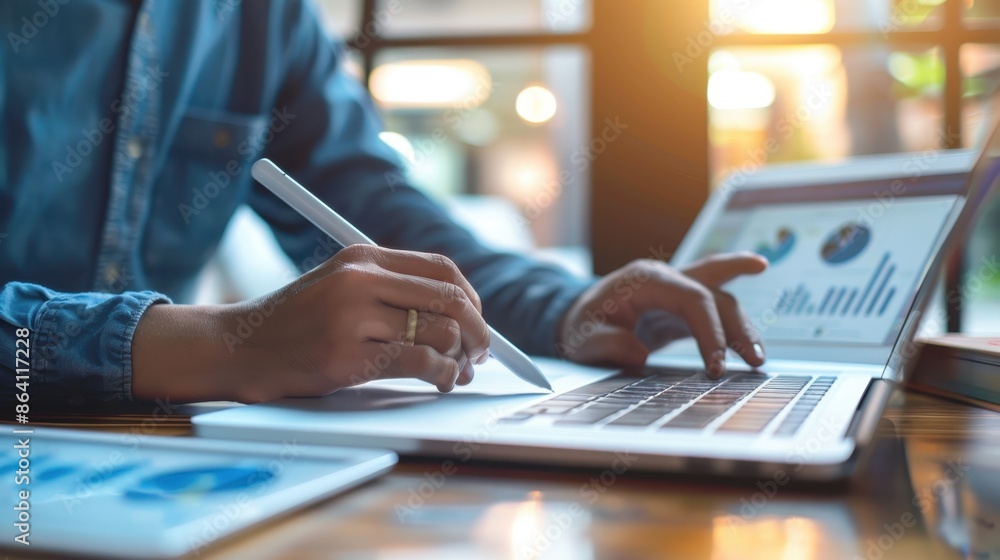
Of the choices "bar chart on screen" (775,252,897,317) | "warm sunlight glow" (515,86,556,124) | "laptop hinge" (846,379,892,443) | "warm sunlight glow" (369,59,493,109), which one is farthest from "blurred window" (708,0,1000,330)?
"warm sunlight glow" (515,86,556,124)

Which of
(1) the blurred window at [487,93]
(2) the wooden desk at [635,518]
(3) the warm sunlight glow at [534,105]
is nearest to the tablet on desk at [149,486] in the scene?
(2) the wooden desk at [635,518]

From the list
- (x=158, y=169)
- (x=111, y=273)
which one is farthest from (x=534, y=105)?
(x=111, y=273)

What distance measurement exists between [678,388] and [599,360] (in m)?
0.19

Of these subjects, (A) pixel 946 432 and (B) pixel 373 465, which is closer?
(B) pixel 373 465

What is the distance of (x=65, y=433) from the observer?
17.8 inches

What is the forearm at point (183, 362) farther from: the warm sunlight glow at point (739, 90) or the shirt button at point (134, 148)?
the warm sunlight glow at point (739, 90)

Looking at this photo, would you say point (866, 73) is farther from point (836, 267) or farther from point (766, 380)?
point (766, 380)

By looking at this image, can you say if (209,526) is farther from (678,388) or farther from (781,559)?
(678,388)

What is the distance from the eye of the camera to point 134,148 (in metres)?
0.94

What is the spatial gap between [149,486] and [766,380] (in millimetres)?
481

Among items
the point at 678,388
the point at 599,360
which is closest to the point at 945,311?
the point at 599,360

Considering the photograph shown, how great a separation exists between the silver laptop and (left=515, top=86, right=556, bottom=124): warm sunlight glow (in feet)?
10.2

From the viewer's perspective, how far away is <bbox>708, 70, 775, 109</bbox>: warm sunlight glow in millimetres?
1359

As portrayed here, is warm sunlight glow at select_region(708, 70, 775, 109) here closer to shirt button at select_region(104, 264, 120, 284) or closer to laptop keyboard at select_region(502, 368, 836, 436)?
laptop keyboard at select_region(502, 368, 836, 436)
